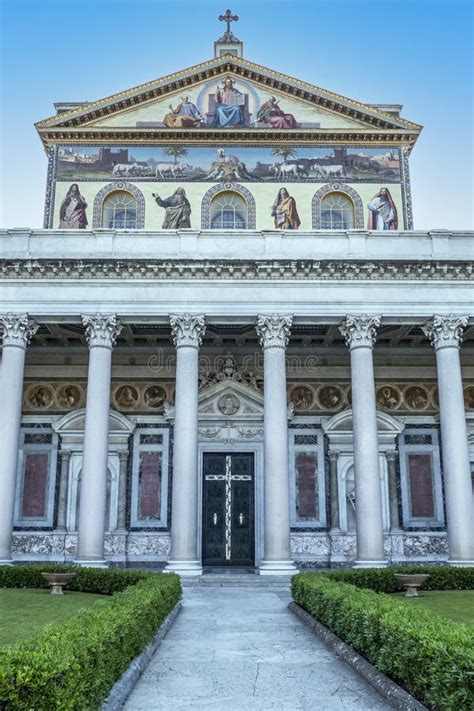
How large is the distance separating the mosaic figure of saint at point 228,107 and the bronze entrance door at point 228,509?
13221 millimetres

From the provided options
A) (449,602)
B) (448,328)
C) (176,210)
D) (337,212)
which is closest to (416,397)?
(448,328)

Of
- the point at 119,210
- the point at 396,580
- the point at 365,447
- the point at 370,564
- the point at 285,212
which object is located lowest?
the point at 396,580

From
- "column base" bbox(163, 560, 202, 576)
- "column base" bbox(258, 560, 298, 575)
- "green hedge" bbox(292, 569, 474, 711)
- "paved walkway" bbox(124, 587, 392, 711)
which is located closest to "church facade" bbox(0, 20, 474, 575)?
"column base" bbox(163, 560, 202, 576)

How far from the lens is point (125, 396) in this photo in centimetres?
2709

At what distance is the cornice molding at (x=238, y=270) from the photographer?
2217cm

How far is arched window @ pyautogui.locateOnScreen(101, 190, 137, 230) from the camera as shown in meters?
27.1

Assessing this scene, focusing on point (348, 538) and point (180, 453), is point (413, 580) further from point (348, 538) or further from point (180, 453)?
point (348, 538)

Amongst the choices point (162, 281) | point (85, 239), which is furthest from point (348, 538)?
point (85, 239)

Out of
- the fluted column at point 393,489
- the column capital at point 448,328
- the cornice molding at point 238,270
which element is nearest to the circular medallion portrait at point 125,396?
the cornice molding at point 238,270

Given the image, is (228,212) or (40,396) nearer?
(40,396)

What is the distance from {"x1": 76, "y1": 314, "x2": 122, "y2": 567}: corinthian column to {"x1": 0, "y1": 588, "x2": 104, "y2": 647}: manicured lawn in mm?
2849

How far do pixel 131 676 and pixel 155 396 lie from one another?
62.1ft

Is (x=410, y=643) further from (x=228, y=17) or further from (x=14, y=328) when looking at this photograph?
(x=228, y=17)

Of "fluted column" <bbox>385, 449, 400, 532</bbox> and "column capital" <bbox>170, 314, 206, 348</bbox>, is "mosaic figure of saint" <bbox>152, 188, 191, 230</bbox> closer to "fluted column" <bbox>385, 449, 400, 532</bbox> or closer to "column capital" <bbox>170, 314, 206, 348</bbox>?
"column capital" <bbox>170, 314, 206, 348</bbox>
